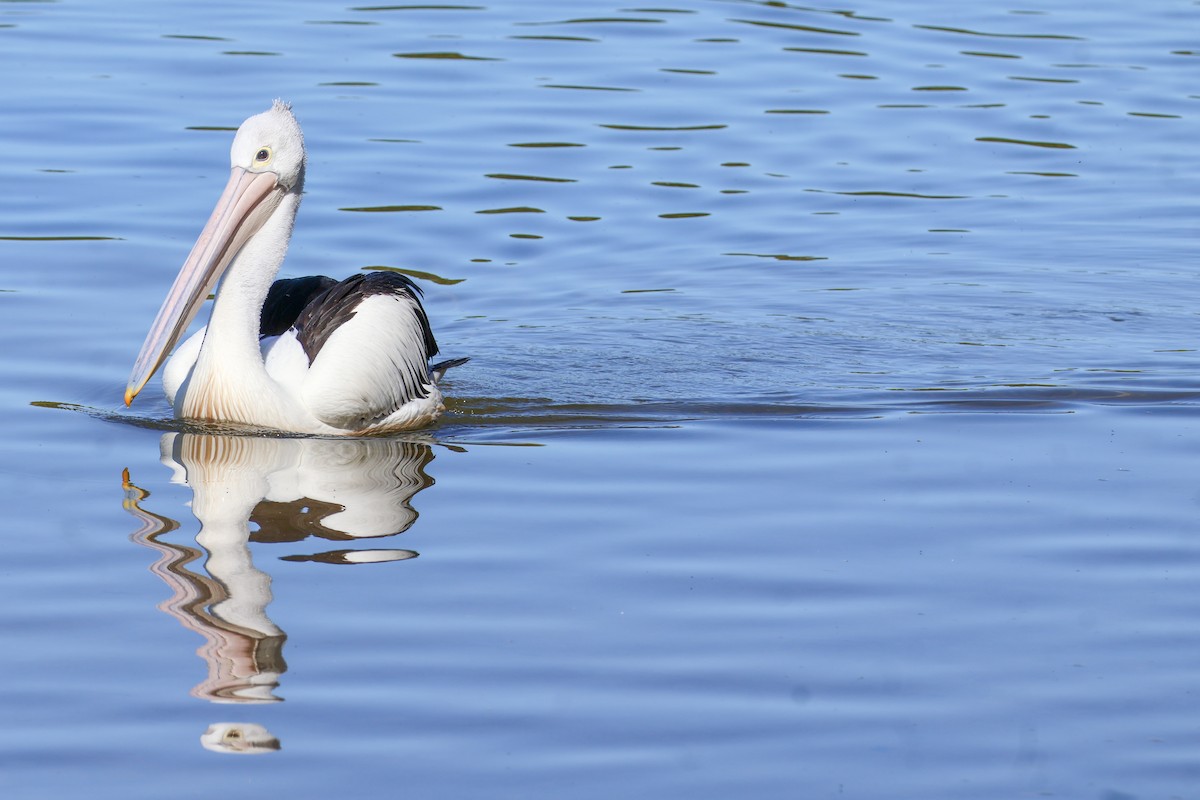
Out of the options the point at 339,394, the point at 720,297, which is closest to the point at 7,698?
the point at 339,394

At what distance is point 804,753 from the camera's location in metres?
Answer: 3.41

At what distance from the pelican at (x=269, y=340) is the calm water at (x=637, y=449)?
5.7 inches

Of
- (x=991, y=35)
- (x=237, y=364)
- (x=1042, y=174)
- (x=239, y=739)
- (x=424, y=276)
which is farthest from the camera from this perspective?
(x=991, y=35)

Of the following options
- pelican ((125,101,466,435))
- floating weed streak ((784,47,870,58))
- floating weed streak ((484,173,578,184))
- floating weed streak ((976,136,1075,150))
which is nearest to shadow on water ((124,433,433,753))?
pelican ((125,101,466,435))

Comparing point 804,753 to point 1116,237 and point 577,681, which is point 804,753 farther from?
point 1116,237

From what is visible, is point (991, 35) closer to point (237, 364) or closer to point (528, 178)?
point (528, 178)

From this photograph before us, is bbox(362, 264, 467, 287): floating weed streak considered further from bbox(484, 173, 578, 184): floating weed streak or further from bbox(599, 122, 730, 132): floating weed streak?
bbox(599, 122, 730, 132): floating weed streak

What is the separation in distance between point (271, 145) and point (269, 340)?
0.67 metres

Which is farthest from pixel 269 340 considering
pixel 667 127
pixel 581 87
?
pixel 581 87

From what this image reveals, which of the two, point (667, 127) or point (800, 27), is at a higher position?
point (800, 27)

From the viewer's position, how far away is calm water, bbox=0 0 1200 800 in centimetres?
350

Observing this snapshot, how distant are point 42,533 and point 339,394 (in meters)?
1.24

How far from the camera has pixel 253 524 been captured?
4664mm

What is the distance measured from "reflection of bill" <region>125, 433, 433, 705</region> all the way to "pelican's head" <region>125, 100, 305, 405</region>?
320mm
